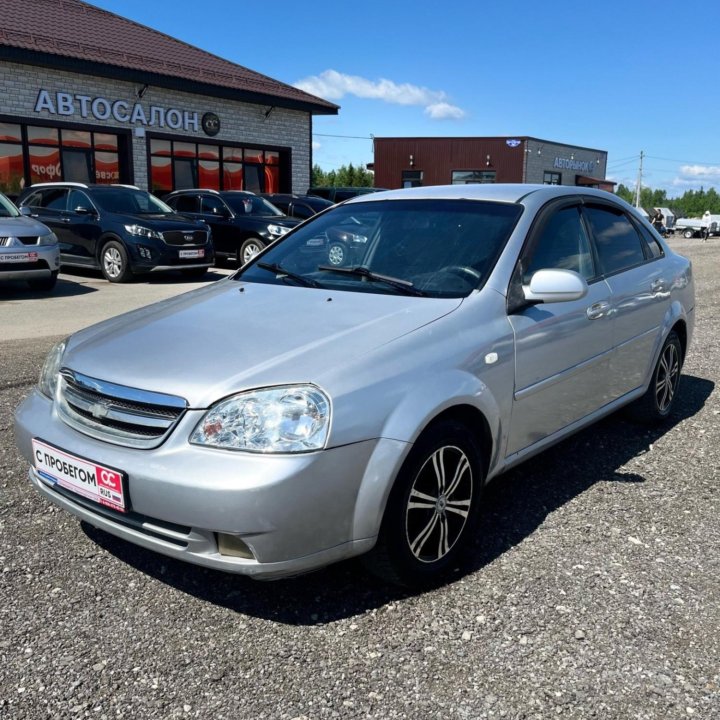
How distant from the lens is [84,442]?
2.71 m

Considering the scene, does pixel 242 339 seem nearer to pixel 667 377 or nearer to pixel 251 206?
pixel 667 377

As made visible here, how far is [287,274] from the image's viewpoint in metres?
3.79

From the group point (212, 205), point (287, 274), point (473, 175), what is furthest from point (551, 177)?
point (287, 274)

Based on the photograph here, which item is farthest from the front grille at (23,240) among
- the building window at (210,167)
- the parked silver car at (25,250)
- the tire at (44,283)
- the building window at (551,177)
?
the building window at (551,177)

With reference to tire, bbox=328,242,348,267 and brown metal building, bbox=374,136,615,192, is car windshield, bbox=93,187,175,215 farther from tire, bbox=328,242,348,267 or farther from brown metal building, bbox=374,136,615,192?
brown metal building, bbox=374,136,615,192

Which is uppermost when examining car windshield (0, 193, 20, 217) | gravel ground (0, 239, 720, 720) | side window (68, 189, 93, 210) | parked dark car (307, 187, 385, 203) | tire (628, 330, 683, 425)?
parked dark car (307, 187, 385, 203)

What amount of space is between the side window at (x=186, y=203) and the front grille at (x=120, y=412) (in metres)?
13.4

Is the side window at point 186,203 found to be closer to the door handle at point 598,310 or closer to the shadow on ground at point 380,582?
the shadow on ground at point 380,582

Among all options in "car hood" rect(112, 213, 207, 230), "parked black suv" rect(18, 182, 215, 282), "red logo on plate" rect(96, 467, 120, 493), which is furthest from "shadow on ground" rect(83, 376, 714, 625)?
"car hood" rect(112, 213, 207, 230)

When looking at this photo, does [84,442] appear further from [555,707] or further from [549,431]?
[549,431]

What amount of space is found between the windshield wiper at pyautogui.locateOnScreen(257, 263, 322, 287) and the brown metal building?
42534 mm

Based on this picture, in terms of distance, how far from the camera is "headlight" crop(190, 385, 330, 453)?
2.43 meters

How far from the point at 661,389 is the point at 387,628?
306cm

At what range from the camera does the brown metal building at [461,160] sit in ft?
150
